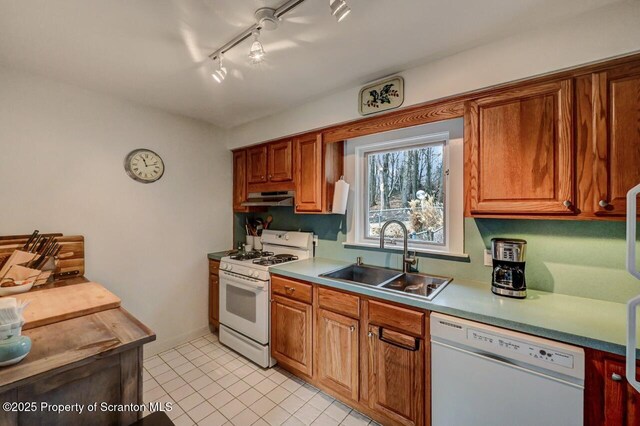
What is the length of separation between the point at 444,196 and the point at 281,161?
1577 millimetres

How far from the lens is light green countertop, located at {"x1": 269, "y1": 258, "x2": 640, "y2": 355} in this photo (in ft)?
3.71

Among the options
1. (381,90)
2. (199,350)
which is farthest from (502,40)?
(199,350)

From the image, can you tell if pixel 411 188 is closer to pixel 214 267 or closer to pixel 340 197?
pixel 340 197

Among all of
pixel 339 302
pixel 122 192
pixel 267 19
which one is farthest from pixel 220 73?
pixel 339 302

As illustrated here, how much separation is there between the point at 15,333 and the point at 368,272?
204 centimetres

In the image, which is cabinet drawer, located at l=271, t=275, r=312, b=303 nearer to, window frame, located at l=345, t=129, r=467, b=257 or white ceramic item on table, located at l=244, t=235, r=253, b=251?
window frame, located at l=345, t=129, r=467, b=257

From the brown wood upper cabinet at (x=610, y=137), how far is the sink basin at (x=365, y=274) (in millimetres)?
1242

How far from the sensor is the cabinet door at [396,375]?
5.08ft

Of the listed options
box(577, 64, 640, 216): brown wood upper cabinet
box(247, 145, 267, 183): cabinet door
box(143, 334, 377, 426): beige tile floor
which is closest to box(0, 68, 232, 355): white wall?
box(247, 145, 267, 183): cabinet door

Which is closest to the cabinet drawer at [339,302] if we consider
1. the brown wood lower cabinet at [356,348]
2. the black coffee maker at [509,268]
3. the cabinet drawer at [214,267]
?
the brown wood lower cabinet at [356,348]

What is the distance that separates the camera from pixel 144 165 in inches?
102

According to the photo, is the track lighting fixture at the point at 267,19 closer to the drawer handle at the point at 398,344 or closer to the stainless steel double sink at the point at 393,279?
the stainless steel double sink at the point at 393,279

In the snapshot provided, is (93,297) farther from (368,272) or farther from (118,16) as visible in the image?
(368,272)

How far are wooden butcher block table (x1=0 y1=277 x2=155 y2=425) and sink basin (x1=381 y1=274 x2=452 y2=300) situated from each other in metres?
1.43
